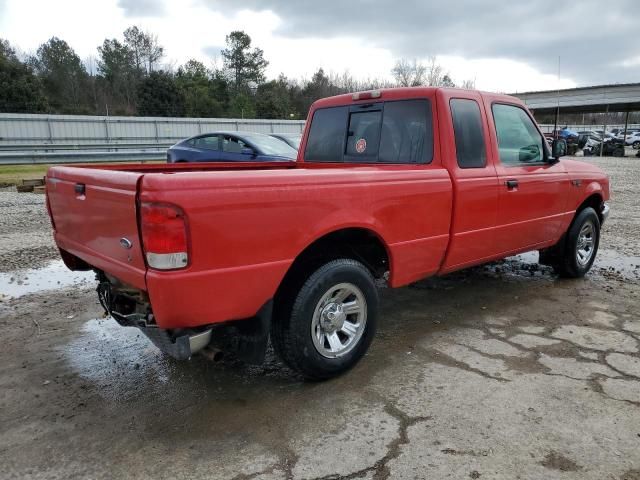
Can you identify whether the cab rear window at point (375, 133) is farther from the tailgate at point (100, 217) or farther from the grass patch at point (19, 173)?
the grass patch at point (19, 173)

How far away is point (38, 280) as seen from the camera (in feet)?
19.0

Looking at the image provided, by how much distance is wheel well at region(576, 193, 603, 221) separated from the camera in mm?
5883

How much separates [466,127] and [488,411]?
232cm

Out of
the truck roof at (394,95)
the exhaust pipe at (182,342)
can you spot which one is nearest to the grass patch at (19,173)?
the truck roof at (394,95)

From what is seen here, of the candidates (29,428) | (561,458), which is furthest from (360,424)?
(29,428)

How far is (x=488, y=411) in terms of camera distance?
3.12m

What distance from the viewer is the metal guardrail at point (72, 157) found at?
15656mm

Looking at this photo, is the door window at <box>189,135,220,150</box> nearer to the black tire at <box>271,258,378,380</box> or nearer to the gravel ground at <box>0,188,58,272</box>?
the gravel ground at <box>0,188,58,272</box>

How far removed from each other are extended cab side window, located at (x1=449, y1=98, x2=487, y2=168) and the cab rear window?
262mm

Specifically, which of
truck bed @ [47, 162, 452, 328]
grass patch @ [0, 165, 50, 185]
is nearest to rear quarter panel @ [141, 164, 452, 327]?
truck bed @ [47, 162, 452, 328]

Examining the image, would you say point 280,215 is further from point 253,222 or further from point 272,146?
point 272,146

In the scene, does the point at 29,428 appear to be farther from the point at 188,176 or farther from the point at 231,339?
the point at 188,176

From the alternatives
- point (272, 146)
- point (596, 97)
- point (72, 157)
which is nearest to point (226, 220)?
point (272, 146)

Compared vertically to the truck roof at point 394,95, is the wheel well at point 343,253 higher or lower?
lower
